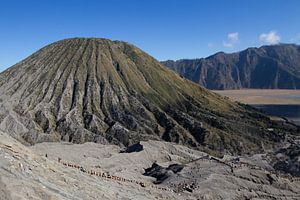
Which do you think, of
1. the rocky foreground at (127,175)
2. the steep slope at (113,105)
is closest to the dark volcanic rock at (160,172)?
the rocky foreground at (127,175)

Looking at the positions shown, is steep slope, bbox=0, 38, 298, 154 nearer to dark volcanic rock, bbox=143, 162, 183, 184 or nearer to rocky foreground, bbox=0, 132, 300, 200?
rocky foreground, bbox=0, 132, 300, 200

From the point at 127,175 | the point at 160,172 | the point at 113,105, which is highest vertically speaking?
the point at 113,105

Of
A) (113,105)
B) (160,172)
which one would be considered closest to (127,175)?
(160,172)

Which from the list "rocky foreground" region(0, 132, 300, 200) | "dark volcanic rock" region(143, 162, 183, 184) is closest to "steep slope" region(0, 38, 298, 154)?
"rocky foreground" region(0, 132, 300, 200)

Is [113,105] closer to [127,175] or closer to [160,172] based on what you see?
[160,172]

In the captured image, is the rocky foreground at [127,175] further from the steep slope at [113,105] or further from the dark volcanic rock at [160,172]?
the steep slope at [113,105]

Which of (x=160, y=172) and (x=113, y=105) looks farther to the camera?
(x=113, y=105)

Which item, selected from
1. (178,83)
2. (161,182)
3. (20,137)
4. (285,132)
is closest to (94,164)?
(161,182)
